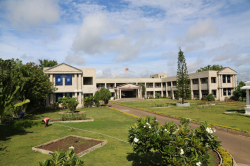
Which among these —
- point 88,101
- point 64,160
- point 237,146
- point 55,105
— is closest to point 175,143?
point 64,160

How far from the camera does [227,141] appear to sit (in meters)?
9.54

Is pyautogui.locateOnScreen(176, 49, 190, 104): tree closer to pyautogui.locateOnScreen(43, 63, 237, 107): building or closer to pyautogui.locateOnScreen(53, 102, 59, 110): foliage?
pyautogui.locateOnScreen(43, 63, 237, 107): building

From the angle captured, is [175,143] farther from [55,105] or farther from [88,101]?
[55,105]

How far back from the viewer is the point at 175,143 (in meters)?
4.59

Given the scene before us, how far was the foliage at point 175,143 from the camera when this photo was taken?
435 centimetres

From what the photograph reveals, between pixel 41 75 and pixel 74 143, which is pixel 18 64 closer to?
pixel 41 75

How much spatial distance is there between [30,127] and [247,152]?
614 inches

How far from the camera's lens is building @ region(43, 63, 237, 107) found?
92.4 ft

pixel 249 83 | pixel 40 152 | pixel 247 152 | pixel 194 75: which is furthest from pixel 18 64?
pixel 194 75

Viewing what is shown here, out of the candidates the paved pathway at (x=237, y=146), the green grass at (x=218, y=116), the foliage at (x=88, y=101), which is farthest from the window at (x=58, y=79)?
the paved pathway at (x=237, y=146)

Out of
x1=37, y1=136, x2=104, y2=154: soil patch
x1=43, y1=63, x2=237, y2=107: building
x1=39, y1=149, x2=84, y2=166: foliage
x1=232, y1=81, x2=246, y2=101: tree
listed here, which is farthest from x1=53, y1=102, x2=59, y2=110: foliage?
x1=232, y1=81, x2=246, y2=101: tree

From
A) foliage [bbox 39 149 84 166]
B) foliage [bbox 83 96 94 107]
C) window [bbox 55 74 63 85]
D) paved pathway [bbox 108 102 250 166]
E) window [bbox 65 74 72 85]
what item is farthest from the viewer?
foliage [bbox 83 96 94 107]

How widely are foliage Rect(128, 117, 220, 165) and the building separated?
25.2m

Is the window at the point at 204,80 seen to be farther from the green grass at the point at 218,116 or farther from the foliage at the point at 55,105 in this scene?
the foliage at the point at 55,105
